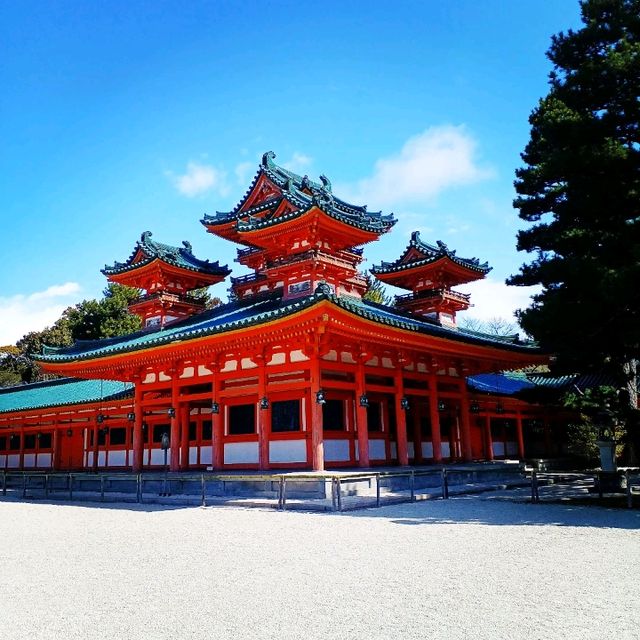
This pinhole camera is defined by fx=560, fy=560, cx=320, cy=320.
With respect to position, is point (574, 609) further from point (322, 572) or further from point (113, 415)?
point (113, 415)

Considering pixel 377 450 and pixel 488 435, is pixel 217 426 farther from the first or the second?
pixel 488 435

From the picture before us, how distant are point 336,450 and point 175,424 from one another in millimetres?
6660

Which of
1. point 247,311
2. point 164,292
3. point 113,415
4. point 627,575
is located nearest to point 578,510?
point 627,575

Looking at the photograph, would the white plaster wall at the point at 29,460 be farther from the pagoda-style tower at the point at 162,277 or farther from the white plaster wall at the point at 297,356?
the white plaster wall at the point at 297,356

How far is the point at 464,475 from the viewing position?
754 inches

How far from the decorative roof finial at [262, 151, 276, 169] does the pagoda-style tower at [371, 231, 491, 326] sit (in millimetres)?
7150

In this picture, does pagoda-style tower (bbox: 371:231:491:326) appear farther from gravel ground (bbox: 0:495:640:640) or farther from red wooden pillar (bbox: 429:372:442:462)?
gravel ground (bbox: 0:495:640:640)

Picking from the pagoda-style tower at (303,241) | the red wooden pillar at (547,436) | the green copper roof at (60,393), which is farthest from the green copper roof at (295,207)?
the red wooden pillar at (547,436)

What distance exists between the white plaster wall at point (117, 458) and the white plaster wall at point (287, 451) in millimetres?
11681

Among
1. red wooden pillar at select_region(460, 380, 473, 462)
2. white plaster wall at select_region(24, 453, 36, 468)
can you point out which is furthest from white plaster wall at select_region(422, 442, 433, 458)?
white plaster wall at select_region(24, 453, 36, 468)

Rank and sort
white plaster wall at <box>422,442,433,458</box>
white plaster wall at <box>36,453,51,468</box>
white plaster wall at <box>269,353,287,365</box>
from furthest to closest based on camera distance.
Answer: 1. white plaster wall at <box>36,453,51,468</box>
2. white plaster wall at <box>422,442,433,458</box>
3. white plaster wall at <box>269,353,287,365</box>

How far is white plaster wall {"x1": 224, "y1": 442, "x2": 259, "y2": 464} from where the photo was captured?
18906 millimetres

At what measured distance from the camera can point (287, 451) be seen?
59.1 feet

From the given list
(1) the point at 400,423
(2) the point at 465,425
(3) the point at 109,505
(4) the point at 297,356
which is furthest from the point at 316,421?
(2) the point at 465,425
